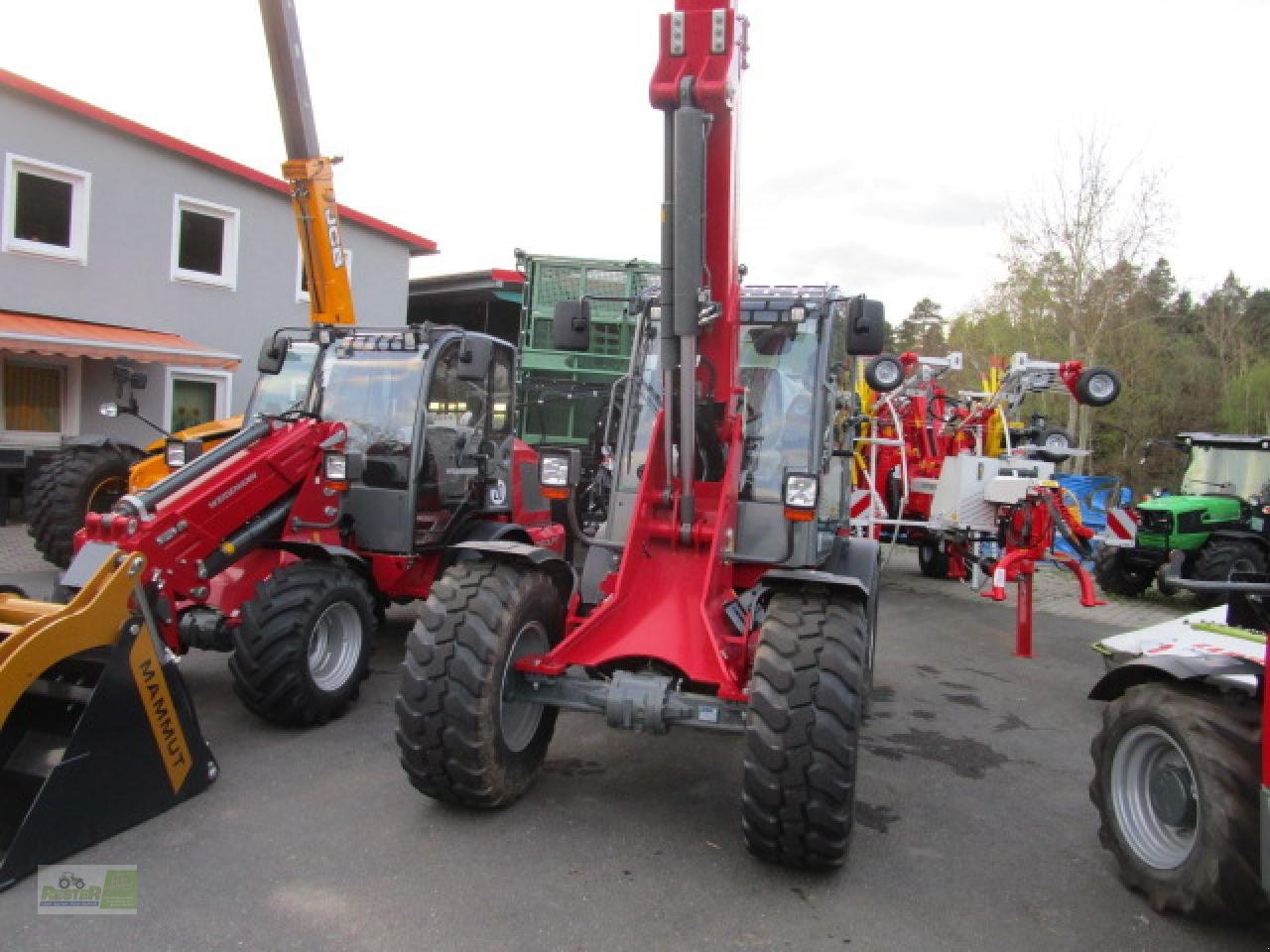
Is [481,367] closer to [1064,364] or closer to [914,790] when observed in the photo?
[914,790]

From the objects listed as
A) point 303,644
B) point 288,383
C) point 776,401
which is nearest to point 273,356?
point 288,383

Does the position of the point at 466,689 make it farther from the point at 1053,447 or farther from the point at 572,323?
the point at 1053,447

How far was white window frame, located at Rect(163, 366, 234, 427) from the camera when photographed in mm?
13195

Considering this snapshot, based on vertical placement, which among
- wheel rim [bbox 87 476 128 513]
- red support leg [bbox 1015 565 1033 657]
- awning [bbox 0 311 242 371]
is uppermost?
awning [bbox 0 311 242 371]

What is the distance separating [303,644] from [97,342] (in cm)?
861

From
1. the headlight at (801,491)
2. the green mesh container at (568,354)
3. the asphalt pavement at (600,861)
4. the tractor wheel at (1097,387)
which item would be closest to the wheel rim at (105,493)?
the asphalt pavement at (600,861)

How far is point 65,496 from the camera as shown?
310 inches

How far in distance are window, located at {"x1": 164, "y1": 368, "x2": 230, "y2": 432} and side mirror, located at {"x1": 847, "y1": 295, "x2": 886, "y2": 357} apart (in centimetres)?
1150

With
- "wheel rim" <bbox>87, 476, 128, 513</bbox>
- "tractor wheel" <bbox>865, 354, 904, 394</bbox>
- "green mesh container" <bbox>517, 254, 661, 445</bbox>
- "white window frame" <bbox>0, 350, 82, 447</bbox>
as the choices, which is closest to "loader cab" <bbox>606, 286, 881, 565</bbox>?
"tractor wheel" <bbox>865, 354, 904, 394</bbox>

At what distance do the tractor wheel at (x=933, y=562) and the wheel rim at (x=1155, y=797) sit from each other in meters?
8.57

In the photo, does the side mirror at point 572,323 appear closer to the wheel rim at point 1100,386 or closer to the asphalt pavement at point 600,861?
the asphalt pavement at point 600,861

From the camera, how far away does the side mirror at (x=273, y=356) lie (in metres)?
6.61

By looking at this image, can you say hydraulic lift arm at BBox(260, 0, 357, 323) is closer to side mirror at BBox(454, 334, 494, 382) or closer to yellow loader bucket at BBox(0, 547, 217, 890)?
side mirror at BBox(454, 334, 494, 382)

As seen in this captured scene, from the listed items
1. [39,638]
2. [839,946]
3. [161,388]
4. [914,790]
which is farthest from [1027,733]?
[161,388]
